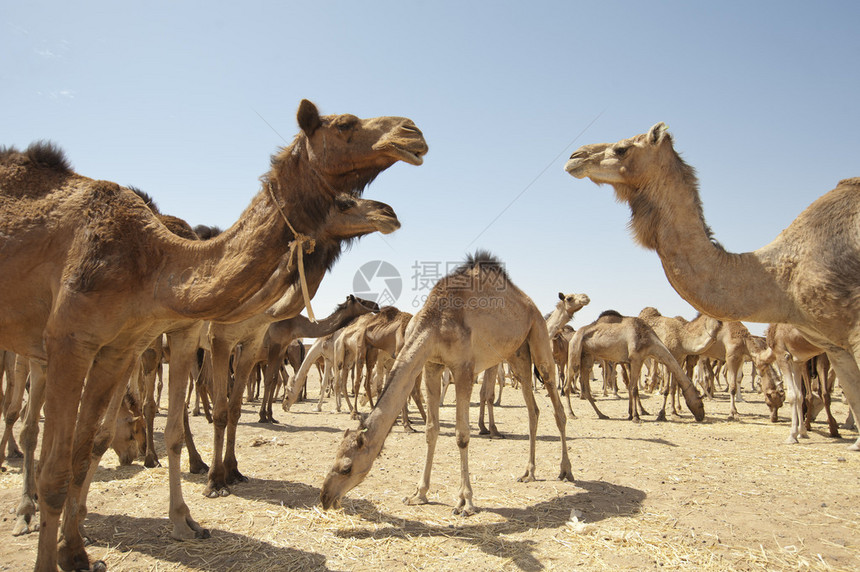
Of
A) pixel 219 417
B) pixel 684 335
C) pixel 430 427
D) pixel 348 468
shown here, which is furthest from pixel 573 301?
pixel 348 468

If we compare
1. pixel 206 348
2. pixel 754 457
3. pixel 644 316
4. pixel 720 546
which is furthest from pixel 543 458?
pixel 644 316

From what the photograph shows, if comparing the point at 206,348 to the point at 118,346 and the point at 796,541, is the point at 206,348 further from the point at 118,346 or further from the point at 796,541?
the point at 796,541

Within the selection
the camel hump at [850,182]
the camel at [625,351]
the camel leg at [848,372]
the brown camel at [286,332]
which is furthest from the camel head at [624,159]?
the camel at [625,351]

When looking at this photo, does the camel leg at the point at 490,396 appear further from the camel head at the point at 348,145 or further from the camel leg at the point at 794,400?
the camel head at the point at 348,145

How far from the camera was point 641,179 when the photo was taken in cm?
→ 494

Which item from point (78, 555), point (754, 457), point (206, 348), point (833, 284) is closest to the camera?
point (78, 555)

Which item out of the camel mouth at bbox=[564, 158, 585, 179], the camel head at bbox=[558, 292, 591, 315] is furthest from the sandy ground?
the camel head at bbox=[558, 292, 591, 315]

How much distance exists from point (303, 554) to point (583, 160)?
15.3 ft

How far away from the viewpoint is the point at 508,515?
226 inches

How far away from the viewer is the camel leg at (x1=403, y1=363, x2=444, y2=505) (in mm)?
6199

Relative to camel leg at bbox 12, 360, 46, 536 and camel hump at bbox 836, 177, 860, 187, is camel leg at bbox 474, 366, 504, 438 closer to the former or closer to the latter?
camel hump at bbox 836, 177, 860, 187

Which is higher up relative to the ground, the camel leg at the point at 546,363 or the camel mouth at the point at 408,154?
the camel mouth at the point at 408,154

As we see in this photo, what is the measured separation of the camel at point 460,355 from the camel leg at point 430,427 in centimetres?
1

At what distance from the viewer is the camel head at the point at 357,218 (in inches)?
151
